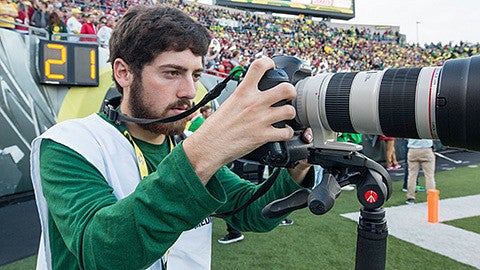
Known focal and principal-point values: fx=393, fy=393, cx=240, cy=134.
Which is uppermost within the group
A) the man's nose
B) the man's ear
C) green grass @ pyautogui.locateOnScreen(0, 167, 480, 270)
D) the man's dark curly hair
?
the man's dark curly hair

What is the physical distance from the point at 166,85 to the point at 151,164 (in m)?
0.30

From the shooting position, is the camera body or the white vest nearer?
the camera body

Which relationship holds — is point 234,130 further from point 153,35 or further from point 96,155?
point 153,35

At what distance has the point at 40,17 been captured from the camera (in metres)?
6.99

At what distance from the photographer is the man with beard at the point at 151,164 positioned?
740mm

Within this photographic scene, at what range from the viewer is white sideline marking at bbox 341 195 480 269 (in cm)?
370

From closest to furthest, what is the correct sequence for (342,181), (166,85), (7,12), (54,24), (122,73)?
1. (342,181)
2. (166,85)
3. (122,73)
4. (7,12)
5. (54,24)

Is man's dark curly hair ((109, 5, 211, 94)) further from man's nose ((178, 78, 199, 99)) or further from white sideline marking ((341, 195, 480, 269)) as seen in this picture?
white sideline marking ((341, 195, 480, 269))

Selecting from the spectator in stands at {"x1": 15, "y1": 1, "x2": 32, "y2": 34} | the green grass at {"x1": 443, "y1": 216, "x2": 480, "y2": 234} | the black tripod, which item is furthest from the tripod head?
the spectator in stands at {"x1": 15, "y1": 1, "x2": 32, "y2": 34}

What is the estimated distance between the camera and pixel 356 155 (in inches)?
42.2

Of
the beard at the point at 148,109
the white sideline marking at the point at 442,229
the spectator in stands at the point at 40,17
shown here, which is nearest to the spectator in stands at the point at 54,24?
the spectator in stands at the point at 40,17

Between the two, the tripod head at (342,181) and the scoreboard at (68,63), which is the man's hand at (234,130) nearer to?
the tripod head at (342,181)

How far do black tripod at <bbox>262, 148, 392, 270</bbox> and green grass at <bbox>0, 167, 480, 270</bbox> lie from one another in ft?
7.89

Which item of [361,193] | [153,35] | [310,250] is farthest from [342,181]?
[310,250]
